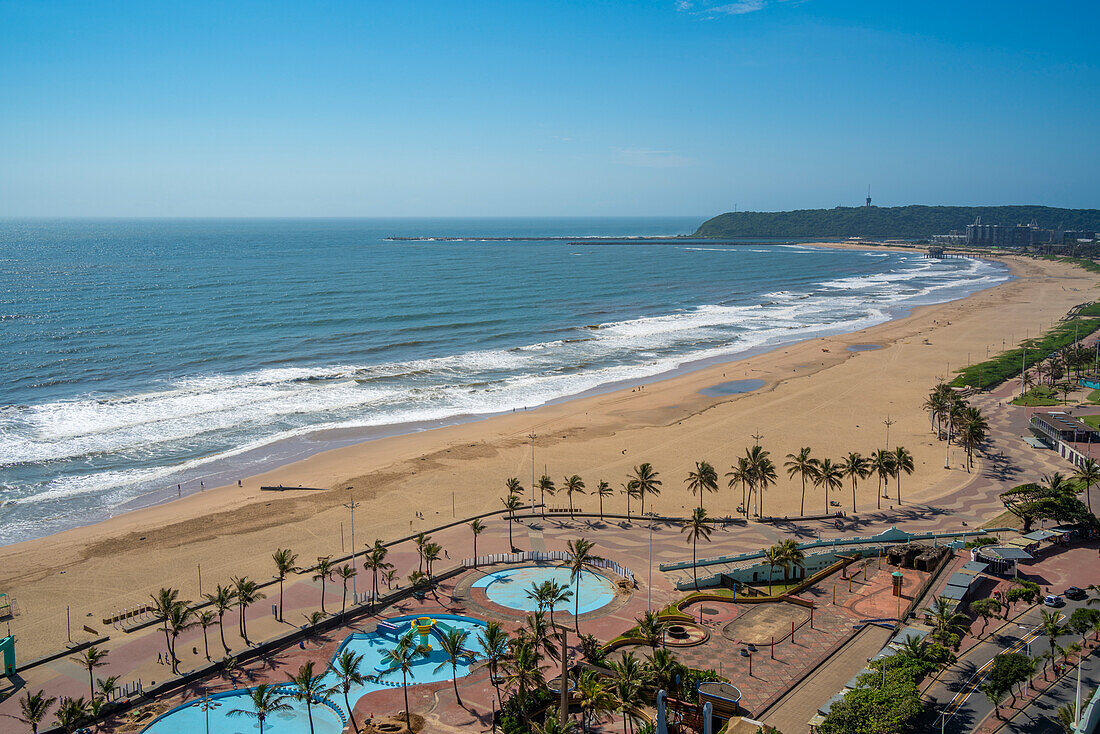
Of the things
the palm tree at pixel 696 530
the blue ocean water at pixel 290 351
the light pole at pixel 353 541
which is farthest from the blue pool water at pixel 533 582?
the blue ocean water at pixel 290 351

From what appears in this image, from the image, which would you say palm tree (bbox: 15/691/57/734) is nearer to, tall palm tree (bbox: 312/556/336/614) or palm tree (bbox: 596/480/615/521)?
tall palm tree (bbox: 312/556/336/614)

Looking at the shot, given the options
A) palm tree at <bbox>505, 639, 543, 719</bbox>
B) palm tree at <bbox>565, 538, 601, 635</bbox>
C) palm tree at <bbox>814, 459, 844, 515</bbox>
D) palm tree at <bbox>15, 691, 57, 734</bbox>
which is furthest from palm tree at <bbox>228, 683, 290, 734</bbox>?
palm tree at <bbox>814, 459, 844, 515</bbox>

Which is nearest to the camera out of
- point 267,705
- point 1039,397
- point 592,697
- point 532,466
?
point 592,697

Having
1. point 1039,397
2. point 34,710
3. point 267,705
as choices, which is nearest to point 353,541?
point 267,705

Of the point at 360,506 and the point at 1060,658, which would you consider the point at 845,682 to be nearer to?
the point at 1060,658

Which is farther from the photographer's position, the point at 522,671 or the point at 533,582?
the point at 533,582

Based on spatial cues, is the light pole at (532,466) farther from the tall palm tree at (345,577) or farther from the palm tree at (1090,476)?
the palm tree at (1090,476)

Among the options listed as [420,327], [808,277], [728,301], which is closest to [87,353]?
[420,327]

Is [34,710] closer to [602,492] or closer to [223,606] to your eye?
[223,606]
